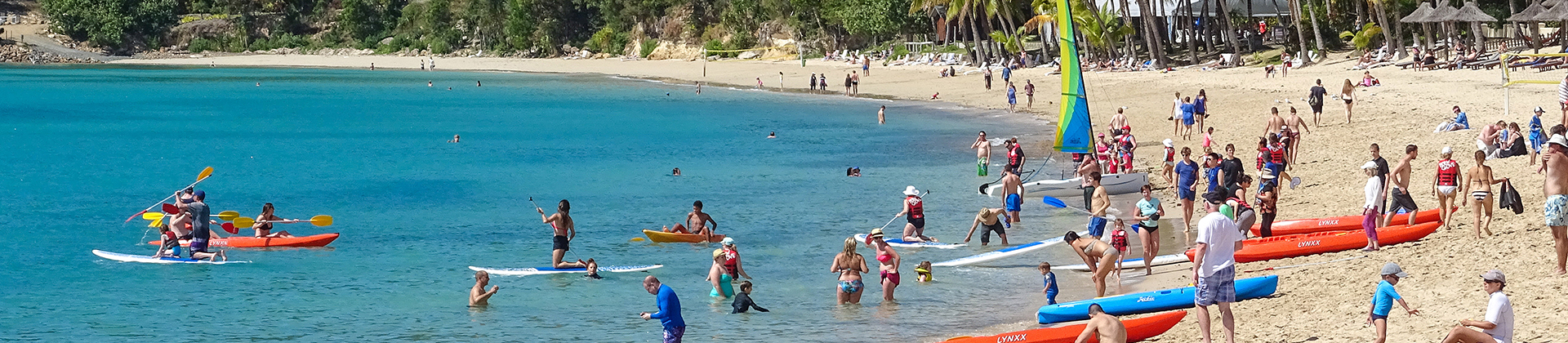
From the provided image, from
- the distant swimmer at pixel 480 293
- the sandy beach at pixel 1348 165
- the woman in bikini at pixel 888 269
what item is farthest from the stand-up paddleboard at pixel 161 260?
the sandy beach at pixel 1348 165

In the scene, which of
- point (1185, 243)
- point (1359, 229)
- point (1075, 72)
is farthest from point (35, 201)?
point (1359, 229)

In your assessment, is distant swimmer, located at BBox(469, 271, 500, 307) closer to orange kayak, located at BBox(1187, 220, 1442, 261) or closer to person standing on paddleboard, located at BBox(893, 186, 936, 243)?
person standing on paddleboard, located at BBox(893, 186, 936, 243)

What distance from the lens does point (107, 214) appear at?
92.9 feet

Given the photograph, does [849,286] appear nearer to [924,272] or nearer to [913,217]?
[924,272]

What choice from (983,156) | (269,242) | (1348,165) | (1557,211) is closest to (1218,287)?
(1557,211)

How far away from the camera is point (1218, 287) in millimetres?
12008

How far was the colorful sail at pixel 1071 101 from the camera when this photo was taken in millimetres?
24891

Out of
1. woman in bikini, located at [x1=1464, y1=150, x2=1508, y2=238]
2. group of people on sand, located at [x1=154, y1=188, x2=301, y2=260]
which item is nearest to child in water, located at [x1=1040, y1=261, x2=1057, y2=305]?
woman in bikini, located at [x1=1464, y1=150, x2=1508, y2=238]

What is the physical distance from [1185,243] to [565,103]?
48031mm

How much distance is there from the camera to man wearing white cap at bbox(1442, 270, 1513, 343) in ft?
33.4

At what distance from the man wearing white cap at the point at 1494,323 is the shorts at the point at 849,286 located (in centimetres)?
772

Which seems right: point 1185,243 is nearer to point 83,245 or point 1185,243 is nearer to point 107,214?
point 83,245

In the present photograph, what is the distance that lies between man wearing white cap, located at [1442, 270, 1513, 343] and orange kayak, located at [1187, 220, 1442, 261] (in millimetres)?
6640

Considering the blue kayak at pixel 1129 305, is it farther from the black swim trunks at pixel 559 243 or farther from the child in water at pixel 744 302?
the black swim trunks at pixel 559 243
